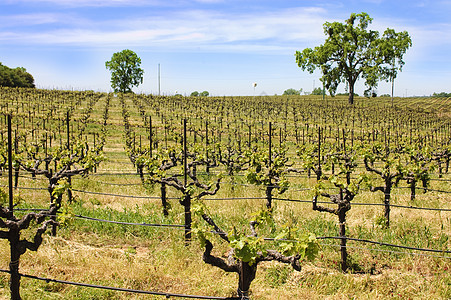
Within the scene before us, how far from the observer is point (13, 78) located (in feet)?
196

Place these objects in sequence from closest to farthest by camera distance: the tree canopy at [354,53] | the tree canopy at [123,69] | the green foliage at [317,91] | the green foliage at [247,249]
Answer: the green foliage at [247,249] → the tree canopy at [354,53] → the tree canopy at [123,69] → the green foliage at [317,91]

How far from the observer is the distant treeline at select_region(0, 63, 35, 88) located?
56.6m

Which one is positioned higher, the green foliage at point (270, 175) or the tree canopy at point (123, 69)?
the tree canopy at point (123, 69)

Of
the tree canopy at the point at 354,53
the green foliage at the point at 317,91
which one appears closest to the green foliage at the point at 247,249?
the tree canopy at the point at 354,53

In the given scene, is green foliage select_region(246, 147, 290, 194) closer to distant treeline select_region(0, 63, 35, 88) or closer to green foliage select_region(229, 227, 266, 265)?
green foliage select_region(229, 227, 266, 265)

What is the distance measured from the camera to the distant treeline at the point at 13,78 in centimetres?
5661

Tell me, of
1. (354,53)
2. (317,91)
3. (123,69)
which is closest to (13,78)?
(123,69)

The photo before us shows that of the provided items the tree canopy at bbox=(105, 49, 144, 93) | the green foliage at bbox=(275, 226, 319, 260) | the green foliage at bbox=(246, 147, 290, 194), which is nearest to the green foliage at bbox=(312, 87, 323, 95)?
the tree canopy at bbox=(105, 49, 144, 93)

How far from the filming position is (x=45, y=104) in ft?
126

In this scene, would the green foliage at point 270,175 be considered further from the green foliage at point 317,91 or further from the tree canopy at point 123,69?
the green foliage at point 317,91

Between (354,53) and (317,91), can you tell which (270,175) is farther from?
(317,91)

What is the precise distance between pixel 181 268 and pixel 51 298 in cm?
198

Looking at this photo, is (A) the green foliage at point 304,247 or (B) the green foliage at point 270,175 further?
(B) the green foliage at point 270,175

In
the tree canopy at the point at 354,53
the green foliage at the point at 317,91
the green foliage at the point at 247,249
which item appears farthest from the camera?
the green foliage at the point at 317,91
